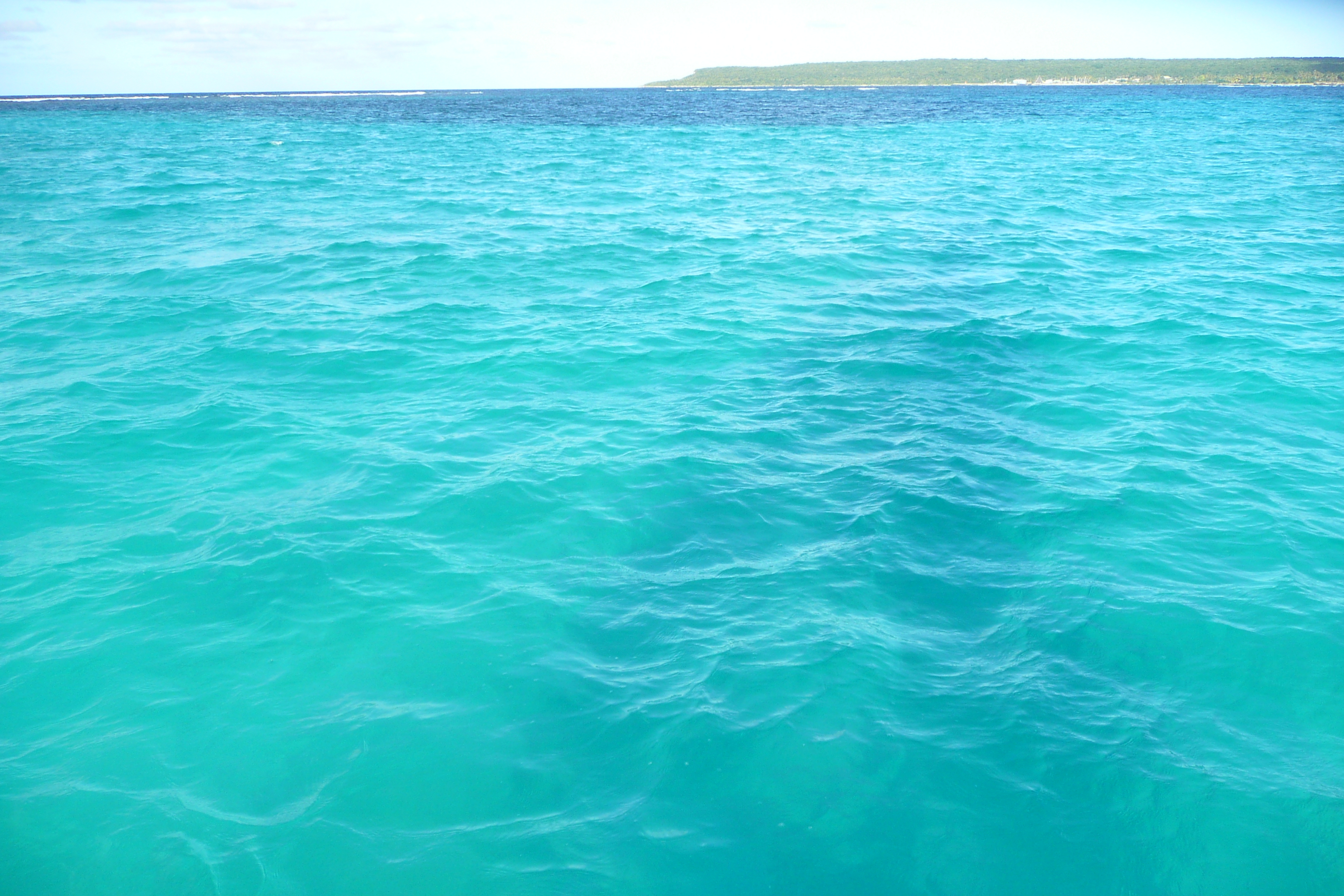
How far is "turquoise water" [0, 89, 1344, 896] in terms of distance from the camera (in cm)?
823

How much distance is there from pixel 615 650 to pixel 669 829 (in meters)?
2.79

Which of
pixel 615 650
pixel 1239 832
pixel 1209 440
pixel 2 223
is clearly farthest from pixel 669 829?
pixel 2 223

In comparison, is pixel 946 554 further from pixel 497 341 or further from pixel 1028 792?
pixel 497 341

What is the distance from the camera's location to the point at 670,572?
12.1 m

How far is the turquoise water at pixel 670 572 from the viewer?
8234mm

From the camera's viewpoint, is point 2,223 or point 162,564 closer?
point 162,564

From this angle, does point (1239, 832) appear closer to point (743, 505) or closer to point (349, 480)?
point (743, 505)

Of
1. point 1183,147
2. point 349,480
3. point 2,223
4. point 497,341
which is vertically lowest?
point 349,480

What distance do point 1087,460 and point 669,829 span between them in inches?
452

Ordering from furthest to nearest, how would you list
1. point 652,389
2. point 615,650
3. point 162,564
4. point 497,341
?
point 497,341, point 652,389, point 162,564, point 615,650

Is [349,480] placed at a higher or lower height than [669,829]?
higher

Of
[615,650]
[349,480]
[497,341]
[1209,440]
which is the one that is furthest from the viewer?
[497,341]

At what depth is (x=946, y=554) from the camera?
12461mm

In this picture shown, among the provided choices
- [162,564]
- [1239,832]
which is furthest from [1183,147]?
[162,564]
